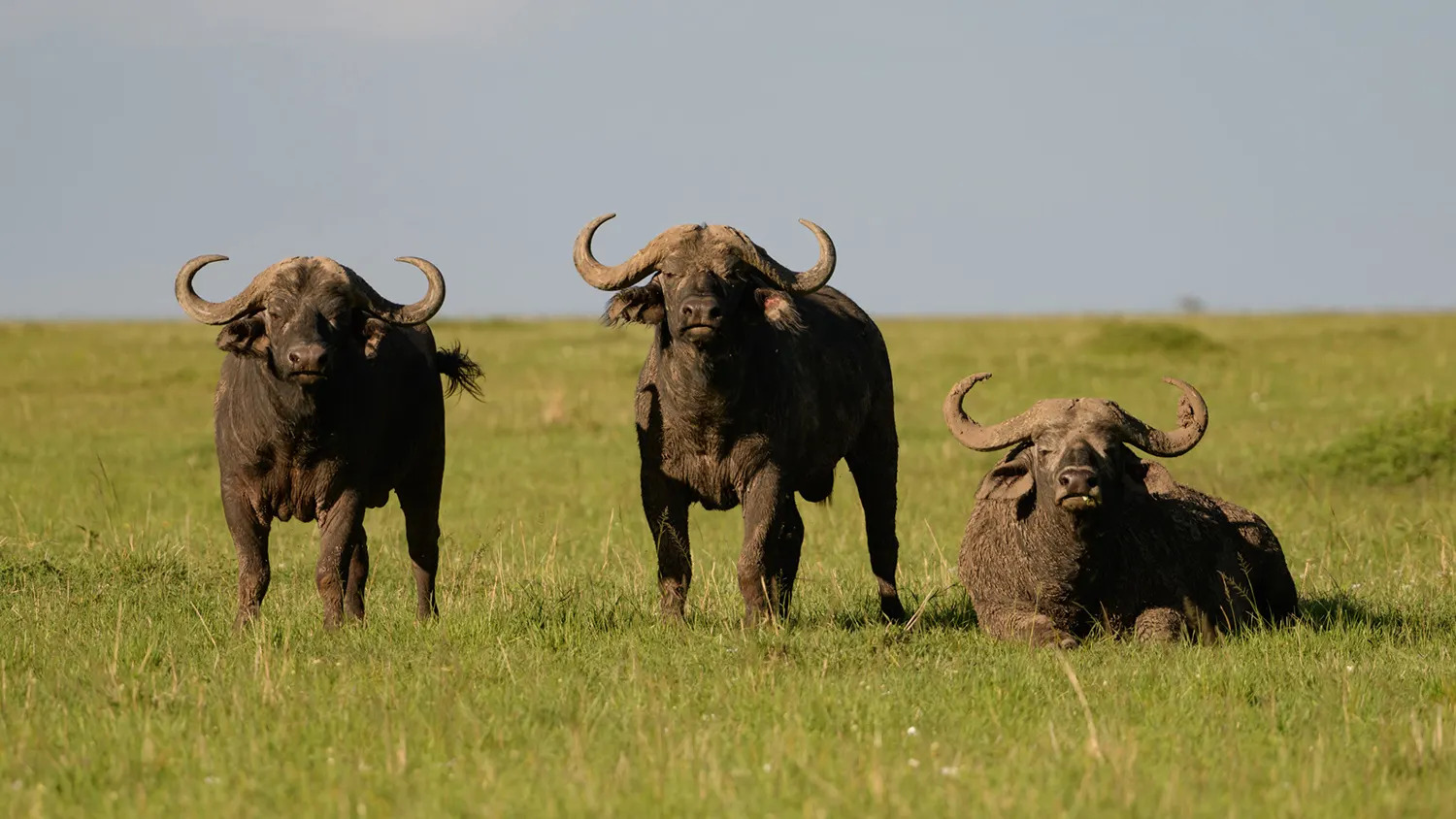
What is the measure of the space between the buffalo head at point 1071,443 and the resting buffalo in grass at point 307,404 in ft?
10.3

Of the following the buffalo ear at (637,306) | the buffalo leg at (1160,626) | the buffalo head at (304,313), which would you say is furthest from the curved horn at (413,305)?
the buffalo leg at (1160,626)

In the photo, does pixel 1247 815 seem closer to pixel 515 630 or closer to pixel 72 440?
pixel 515 630

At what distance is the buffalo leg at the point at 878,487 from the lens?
10.5m

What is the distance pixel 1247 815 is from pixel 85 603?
6.67m

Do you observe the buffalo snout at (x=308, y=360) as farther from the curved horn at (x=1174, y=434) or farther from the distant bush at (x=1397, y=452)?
the distant bush at (x=1397, y=452)

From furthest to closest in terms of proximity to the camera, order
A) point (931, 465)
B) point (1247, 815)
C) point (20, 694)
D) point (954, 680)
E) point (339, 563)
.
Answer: point (931, 465), point (339, 563), point (954, 680), point (20, 694), point (1247, 815)

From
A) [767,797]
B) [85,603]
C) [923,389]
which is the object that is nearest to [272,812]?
[767,797]

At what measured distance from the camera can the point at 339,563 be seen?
8.75 metres

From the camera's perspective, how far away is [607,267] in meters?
8.96

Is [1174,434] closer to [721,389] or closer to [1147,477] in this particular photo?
[1147,477]

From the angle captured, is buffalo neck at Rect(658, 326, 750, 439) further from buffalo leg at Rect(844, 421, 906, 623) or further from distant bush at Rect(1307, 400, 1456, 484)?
distant bush at Rect(1307, 400, 1456, 484)

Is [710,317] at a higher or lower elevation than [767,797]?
higher

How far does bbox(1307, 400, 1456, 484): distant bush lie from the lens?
16.3 m

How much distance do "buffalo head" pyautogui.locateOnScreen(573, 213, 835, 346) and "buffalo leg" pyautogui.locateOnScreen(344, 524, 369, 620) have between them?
1836 millimetres
